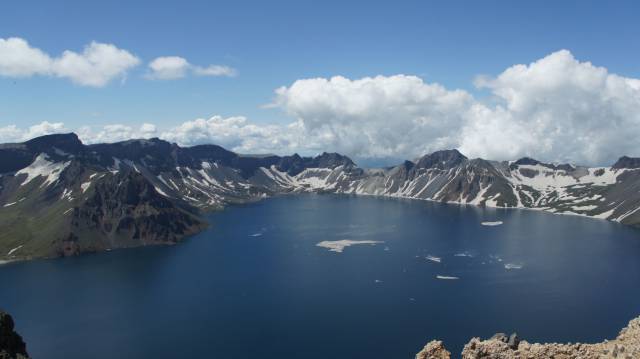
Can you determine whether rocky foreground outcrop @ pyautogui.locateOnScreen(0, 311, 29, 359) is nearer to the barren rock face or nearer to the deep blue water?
the deep blue water

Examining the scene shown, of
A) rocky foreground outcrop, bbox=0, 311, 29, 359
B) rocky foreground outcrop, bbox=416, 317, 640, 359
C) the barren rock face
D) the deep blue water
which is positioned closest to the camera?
rocky foreground outcrop, bbox=416, 317, 640, 359

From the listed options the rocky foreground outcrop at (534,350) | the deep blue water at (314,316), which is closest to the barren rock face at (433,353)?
the rocky foreground outcrop at (534,350)

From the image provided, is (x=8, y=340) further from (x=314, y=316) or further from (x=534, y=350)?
(x=534, y=350)

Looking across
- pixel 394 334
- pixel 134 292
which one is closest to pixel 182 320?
pixel 134 292

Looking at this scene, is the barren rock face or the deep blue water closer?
the barren rock face

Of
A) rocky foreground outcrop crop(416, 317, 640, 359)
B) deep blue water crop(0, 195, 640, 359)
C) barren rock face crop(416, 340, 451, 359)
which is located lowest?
deep blue water crop(0, 195, 640, 359)

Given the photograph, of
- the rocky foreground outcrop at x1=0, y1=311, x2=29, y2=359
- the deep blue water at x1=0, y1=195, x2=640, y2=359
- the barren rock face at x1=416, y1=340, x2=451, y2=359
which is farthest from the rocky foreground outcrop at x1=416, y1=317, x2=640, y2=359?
the deep blue water at x1=0, y1=195, x2=640, y2=359

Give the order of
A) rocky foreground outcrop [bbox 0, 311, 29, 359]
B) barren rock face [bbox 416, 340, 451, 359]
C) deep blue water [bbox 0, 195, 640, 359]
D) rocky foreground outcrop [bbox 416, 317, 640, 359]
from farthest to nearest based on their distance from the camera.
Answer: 1. deep blue water [bbox 0, 195, 640, 359]
2. rocky foreground outcrop [bbox 0, 311, 29, 359]
3. barren rock face [bbox 416, 340, 451, 359]
4. rocky foreground outcrop [bbox 416, 317, 640, 359]

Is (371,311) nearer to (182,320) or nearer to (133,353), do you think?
(182,320)

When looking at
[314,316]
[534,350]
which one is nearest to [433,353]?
[534,350]

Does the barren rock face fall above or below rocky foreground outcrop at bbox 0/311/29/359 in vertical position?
above

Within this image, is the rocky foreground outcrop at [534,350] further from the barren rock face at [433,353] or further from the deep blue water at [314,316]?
the deep blue water at [314,316]
